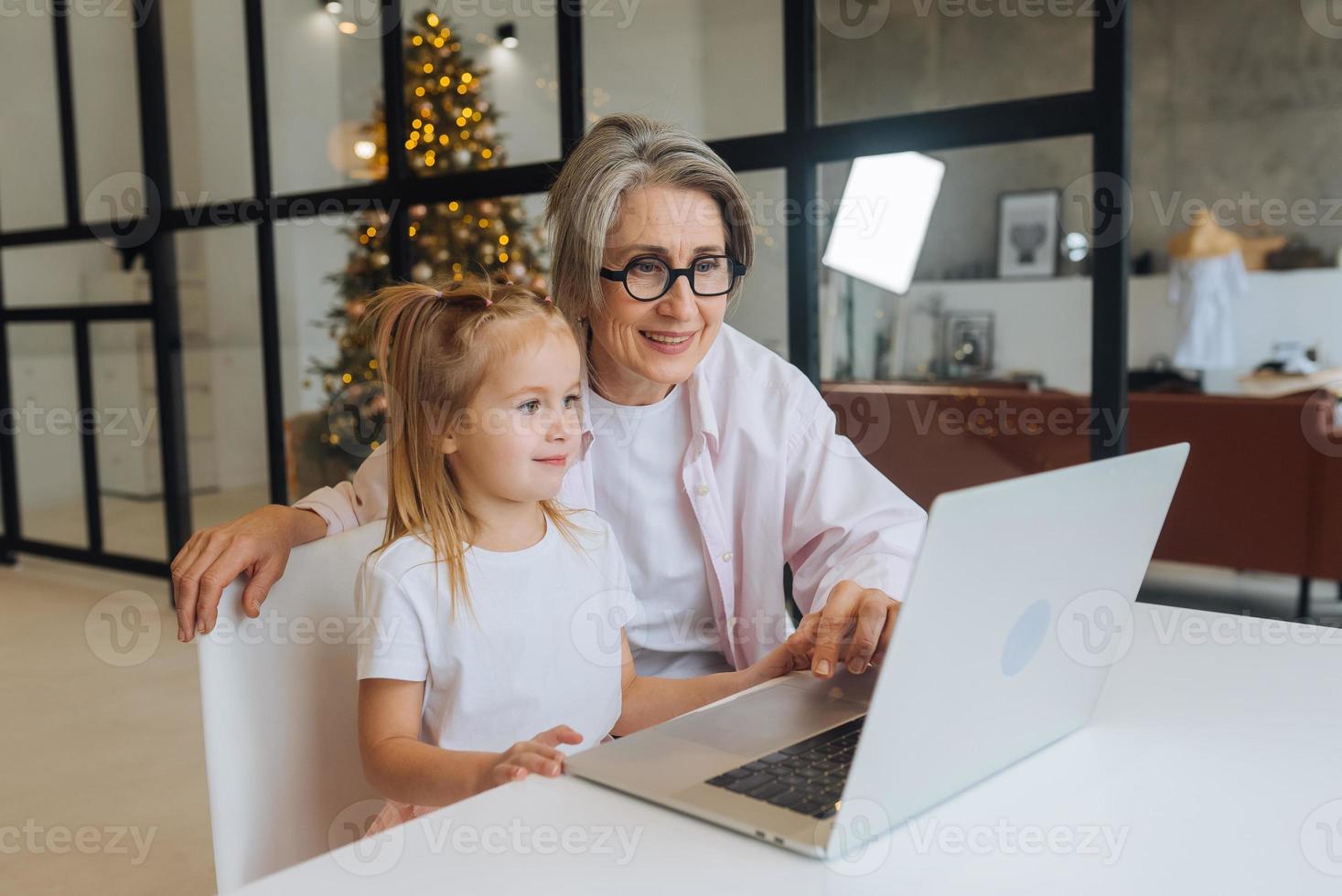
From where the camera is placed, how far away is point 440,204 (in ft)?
11.4

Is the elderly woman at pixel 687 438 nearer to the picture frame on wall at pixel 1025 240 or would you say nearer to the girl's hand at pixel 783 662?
the girl's hand at pixel 783 662

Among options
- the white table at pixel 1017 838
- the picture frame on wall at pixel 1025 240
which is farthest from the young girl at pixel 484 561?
the picture frame on wall at pixel 1025 240

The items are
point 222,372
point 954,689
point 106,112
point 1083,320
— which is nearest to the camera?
point 954,689

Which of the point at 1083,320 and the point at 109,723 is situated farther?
the point at 109,723

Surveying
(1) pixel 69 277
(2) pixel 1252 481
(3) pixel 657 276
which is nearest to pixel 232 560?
(3) pixel 657 276

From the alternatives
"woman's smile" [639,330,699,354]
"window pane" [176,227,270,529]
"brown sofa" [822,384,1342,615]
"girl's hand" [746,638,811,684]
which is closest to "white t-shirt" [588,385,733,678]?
"woman's smile" [639,330,699,354]

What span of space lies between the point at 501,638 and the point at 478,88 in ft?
8.49

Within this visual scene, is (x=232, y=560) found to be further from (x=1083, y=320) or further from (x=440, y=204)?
(x=440, y=204)

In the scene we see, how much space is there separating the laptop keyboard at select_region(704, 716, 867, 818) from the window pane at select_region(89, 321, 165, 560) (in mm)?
4124

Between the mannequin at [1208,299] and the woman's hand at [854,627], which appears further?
the mannequin at [1208,299]

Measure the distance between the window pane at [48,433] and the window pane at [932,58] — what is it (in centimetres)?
355

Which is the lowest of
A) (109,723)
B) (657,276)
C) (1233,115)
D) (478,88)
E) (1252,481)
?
(109,723)

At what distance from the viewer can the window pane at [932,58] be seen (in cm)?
228

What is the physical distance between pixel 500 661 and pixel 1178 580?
13.1 ft
